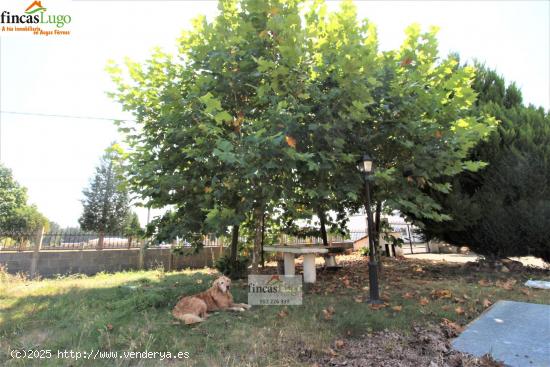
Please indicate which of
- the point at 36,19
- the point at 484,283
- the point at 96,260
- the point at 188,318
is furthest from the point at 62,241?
the point at 484,283

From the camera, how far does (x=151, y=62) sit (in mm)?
7281

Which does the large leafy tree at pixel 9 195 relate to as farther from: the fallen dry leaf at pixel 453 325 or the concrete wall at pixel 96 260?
the fallen dry leaf at pixel 453 325

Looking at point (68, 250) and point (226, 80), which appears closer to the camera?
point (226, 80)

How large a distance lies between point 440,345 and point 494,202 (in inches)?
252

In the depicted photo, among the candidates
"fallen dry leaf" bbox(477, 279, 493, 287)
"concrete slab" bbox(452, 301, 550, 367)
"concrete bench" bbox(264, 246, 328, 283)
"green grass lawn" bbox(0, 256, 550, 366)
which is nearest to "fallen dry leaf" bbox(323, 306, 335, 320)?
"green grass lawn" bbox(0, 256, 550, 366)

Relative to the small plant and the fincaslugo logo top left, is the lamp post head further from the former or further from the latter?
the fincaslugo logo top left

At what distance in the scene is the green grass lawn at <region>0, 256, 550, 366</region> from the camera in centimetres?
402

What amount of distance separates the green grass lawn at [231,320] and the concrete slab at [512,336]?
376mm

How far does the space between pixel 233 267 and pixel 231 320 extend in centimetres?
413

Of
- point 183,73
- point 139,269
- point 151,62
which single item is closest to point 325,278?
point 183,73

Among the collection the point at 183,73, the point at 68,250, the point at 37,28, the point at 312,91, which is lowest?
the point at 68,250

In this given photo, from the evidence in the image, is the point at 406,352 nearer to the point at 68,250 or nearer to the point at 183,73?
the point at 183,73

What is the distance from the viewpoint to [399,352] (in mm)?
3785

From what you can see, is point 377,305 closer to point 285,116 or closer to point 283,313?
point 283,313
